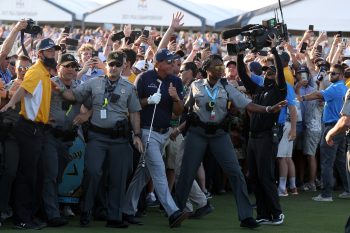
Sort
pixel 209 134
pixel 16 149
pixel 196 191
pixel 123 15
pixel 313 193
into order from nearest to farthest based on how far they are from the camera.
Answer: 1. pixel 16 149
2. pixel 209 134
3. pixel 196 191
4. pixel 313 193
5. pixel 123 15

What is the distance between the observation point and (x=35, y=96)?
10562mm

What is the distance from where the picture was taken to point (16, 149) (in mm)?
10609

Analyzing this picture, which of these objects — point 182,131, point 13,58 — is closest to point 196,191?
point 182,131

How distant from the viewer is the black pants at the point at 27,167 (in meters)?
10.5

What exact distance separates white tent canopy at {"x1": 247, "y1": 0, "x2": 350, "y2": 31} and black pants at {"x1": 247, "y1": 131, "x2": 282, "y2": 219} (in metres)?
17.4

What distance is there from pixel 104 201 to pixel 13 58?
363 centimetres

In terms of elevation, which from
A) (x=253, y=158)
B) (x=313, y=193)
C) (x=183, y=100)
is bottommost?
(x=313, y=193)

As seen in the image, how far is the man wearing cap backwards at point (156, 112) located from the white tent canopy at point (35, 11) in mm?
22188

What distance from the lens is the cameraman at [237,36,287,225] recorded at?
11414 mm

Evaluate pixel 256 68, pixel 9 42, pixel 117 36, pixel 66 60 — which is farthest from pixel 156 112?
pixel 117 36

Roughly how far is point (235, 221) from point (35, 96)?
3.25 m

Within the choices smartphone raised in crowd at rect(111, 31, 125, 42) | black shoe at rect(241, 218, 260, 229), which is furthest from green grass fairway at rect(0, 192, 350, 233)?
smartphone raised in crowd at rect(111, 31, 125, 42)

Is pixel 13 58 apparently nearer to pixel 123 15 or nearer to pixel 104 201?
pixel 104 201

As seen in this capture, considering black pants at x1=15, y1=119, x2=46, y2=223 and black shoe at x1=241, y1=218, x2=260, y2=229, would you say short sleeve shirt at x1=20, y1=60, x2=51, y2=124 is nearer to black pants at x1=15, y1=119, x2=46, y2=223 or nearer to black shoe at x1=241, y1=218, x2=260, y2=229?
black pants at x1=15, y1=119, x2=46, y2=223
